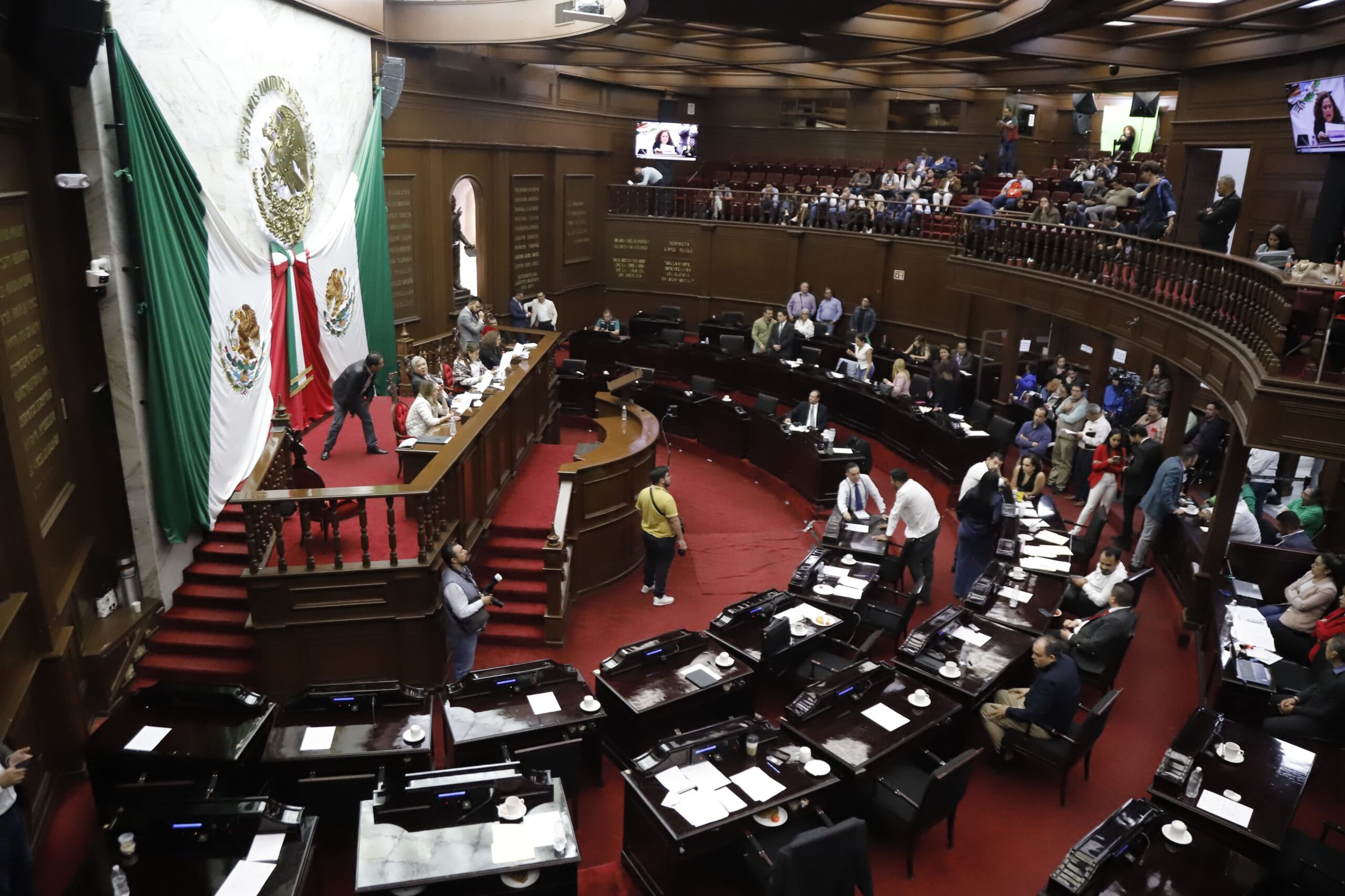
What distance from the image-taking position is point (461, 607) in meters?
6.87

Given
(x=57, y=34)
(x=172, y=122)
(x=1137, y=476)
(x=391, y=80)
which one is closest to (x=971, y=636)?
(x=1137, y=476)

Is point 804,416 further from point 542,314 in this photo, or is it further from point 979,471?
point 542,314

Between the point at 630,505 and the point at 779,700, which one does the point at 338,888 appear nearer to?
the point at 779,700

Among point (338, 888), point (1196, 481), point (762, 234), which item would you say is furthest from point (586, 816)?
point (762, 234)

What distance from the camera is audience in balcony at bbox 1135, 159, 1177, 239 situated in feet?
36.0

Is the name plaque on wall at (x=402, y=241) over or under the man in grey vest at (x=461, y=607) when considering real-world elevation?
over

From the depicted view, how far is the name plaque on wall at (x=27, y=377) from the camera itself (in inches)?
218

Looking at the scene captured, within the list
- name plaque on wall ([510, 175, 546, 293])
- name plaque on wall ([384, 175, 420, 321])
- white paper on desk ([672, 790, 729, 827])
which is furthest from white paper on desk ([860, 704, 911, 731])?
name plaque on wall ([510, 175, 546, 293])

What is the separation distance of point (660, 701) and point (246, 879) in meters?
2.66

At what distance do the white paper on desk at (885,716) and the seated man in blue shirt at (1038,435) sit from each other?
6.65m

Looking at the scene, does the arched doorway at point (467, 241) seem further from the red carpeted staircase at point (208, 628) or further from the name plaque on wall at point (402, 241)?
the red carpeted staircase at point (208, 628)

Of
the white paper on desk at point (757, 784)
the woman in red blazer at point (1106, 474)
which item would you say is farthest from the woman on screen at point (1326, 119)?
the white paper on desk at point (757, 784)

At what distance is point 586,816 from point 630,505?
167 inches

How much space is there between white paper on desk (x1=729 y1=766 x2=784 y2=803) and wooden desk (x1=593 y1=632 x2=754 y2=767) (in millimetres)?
955
